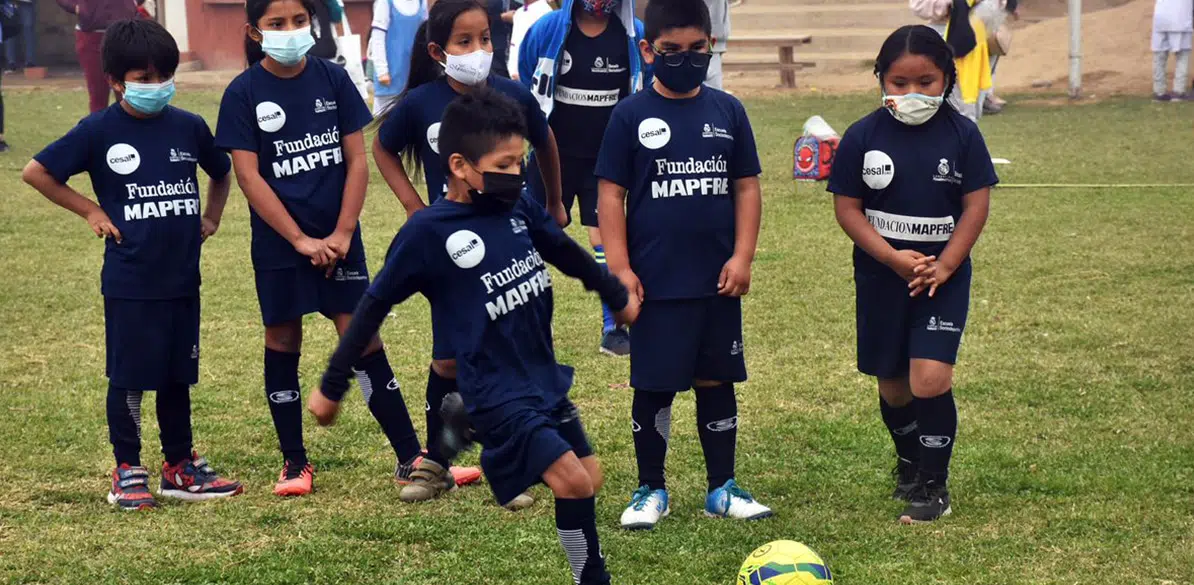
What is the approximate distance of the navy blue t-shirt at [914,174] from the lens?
5008 mm

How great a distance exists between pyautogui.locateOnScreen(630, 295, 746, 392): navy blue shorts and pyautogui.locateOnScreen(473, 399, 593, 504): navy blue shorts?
35.9 inches

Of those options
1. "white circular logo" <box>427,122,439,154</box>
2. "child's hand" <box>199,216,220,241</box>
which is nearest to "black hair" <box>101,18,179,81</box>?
"child's hand" <box>199,216,220,241</box>

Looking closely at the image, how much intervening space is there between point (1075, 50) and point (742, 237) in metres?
14.8

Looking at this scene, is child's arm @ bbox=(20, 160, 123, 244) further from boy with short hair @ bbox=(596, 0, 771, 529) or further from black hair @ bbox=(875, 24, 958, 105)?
black hair @ bbox=(875, 24, 958, 105)

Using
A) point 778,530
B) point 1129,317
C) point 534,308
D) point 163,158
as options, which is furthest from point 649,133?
point 1129,317

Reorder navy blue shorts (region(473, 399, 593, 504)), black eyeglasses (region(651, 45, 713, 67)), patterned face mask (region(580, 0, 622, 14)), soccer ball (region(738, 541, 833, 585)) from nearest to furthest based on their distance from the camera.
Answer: navy blue shorts (region(473, 399, 593, 504))
soccer ball (region(738, 541, 833, 585))
black eyeglasses (region(651, 45, 713, 67))
patterned face mask (region(580, 0, 622, 14))

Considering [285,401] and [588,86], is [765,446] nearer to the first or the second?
[285,401]

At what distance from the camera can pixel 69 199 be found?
17.6 ft

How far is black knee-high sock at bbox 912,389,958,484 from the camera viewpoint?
5.04 metres

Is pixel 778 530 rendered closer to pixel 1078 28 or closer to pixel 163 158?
pixel 163 158

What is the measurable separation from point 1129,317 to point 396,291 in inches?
196

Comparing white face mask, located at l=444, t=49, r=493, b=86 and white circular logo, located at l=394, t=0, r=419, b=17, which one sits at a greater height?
white face mask, located at l=444, t=49, r=493, b=86

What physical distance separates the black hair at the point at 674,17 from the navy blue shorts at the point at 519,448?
1.55m

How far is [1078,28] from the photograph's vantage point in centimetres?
1856
